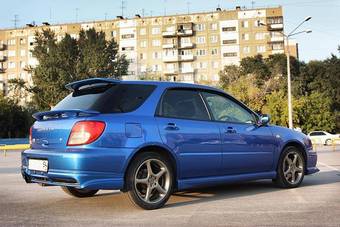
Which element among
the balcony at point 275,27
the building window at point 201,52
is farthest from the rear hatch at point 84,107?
the building window at point 201,52

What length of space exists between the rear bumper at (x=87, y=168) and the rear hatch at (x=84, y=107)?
0.22 metres

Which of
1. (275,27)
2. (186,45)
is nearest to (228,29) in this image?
(186,45)

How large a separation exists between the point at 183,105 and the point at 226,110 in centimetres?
90

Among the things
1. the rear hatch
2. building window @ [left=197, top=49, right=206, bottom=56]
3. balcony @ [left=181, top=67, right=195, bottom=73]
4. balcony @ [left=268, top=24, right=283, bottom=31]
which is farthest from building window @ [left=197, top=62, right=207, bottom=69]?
the rear hatch

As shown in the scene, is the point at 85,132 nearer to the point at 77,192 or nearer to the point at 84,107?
the point at 84,107

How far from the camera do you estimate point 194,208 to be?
666 cm

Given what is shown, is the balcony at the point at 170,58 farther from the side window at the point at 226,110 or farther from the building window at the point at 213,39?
the side window at the point at 226,110

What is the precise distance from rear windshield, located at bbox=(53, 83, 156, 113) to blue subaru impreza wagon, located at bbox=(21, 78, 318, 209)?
0.01m

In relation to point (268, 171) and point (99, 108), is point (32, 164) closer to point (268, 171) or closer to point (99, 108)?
point (99, 108)

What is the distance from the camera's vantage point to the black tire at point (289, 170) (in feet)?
27.3

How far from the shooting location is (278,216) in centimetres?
600

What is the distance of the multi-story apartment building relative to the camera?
8812 cm

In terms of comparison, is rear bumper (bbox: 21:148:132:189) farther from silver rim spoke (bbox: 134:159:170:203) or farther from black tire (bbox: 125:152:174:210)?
silver rim spoke (bbox: 134:159:170:203)

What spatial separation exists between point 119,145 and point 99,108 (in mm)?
558
